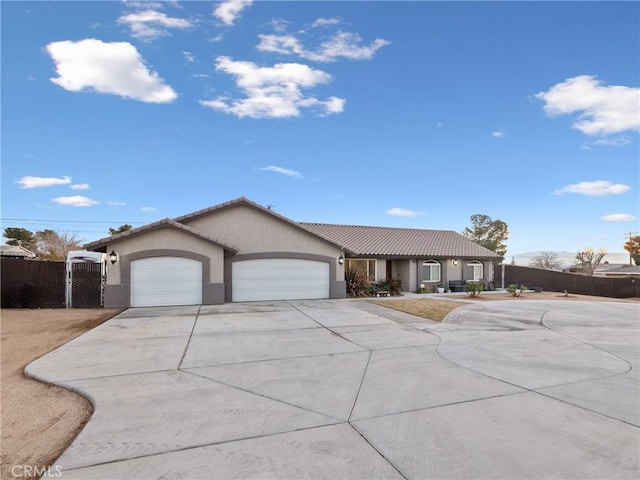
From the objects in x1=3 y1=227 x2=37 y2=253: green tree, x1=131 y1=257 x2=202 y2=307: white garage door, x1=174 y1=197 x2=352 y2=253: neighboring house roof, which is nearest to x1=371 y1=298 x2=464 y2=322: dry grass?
x1=174 y1=197 x2=352 y2=253: neighboring house roof

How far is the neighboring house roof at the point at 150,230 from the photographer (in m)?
14.7

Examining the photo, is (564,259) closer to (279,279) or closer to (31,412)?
(279,279)

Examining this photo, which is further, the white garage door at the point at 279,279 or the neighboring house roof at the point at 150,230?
the white garage door at the point at 279,279

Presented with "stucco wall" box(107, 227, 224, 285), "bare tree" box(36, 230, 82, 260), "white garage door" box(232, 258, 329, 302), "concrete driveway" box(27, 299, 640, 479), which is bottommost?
"concrete driveway" box(27, 299, 640, 479)

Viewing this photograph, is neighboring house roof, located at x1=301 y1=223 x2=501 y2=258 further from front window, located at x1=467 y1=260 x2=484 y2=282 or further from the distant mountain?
the distant mountain

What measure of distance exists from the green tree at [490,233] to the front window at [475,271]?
2468cm

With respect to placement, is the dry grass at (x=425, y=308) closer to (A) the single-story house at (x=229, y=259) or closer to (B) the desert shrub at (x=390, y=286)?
(A) the single-story house at (x=229, y=259)

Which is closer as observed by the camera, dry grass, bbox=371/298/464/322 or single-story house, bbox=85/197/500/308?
dry grass, bbox=371/298/464/322

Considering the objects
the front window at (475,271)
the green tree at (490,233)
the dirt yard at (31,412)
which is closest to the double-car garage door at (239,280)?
the dirt yard at (31,412)

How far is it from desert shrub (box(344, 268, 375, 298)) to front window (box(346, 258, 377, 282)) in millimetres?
1335

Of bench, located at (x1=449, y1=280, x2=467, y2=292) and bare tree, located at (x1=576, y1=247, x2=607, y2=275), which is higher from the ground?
bare tree, located at (x1=576, y1=247, x2=607, y2=275)

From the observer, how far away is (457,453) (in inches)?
143

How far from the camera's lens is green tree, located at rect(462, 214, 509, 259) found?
49719 millimetres

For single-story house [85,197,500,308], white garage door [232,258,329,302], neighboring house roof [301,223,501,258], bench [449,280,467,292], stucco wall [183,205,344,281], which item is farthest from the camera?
bench [449,280,467,292]
